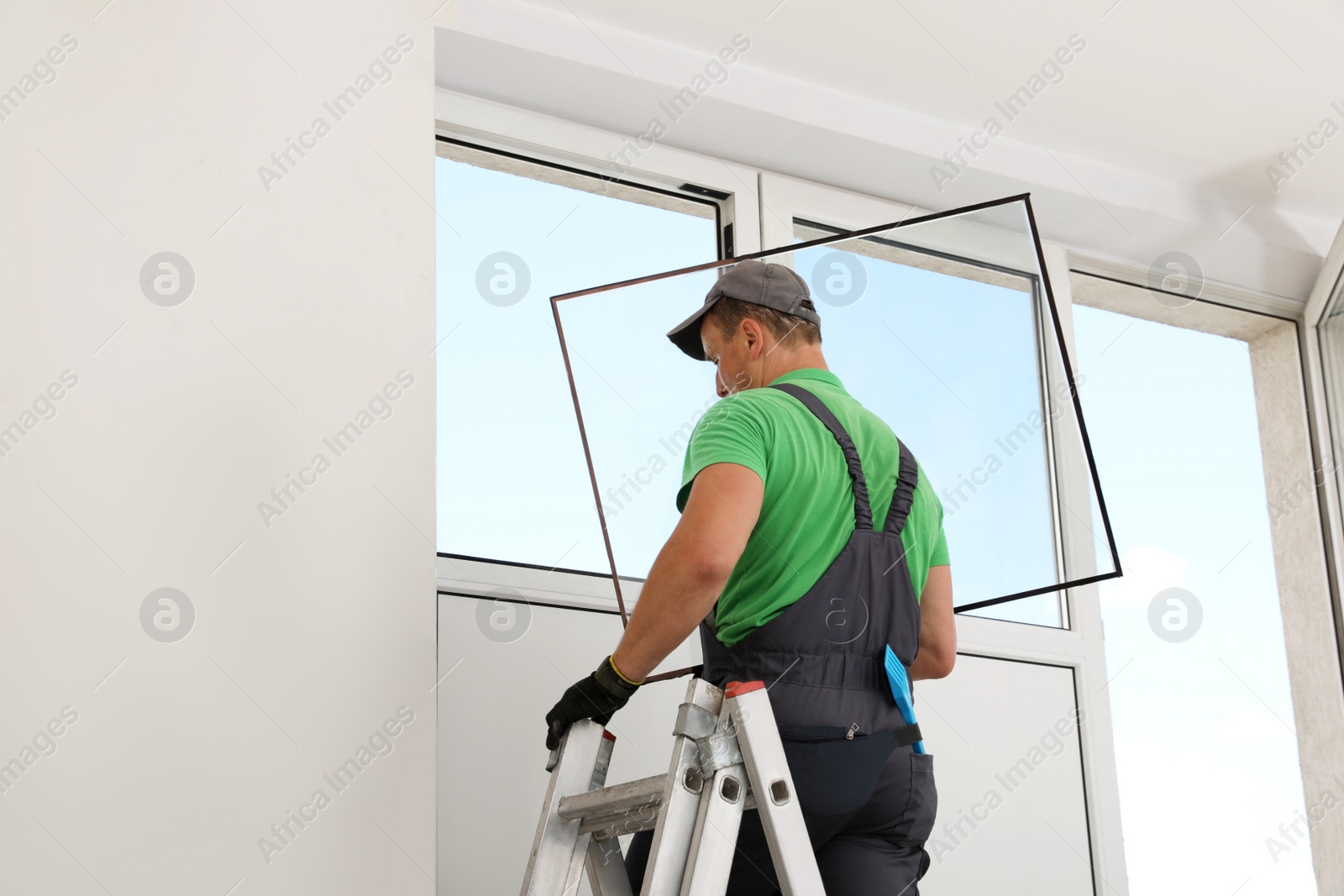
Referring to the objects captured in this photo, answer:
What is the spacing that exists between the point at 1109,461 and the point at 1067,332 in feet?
1.32

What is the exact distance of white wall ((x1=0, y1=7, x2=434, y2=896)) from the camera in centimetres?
125

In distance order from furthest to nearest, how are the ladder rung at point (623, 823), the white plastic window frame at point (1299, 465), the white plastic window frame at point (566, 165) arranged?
1. the white plastic window frame at point (1299, 465)
2. the white plastic window frame at point (566, 165)
3. the ladder rung at point (623, 823)

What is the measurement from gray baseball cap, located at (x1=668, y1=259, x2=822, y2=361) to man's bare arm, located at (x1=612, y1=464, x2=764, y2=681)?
38 centimetres

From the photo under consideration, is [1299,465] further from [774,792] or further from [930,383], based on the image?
[774,792]

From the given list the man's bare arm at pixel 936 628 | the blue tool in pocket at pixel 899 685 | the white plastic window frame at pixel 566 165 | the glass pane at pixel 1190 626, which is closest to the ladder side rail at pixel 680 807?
the blue tool in pocket at pixel 899 685

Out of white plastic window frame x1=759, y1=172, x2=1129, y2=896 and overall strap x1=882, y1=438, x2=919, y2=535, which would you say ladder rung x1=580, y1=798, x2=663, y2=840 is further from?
white plastic window frame x1=759, y1=172, x2=1129, y2=896

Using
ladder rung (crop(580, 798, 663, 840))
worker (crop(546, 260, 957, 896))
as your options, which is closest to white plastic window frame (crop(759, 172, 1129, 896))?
worker (crop(546, 260, 957, 896))

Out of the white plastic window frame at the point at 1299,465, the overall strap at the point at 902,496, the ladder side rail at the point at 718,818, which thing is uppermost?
the white plastic window frame at the point at 1299,465

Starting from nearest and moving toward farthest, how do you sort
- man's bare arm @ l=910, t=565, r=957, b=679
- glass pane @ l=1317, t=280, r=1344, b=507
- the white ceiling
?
1. man's bare arm @ l=910, t=565, r=957, b=679
2. the white ceiling
3. glass pane @ l=1317, t=280, r=1344, b=507

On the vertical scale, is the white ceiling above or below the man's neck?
above

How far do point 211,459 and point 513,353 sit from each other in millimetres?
1054

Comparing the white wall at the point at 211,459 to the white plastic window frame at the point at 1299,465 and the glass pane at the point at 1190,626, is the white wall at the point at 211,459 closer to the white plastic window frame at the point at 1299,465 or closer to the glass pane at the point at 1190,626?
the glass pane at the point at 1190,626

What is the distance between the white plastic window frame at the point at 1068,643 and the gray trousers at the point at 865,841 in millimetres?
1170

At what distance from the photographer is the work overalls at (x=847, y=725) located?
1.35 metres
